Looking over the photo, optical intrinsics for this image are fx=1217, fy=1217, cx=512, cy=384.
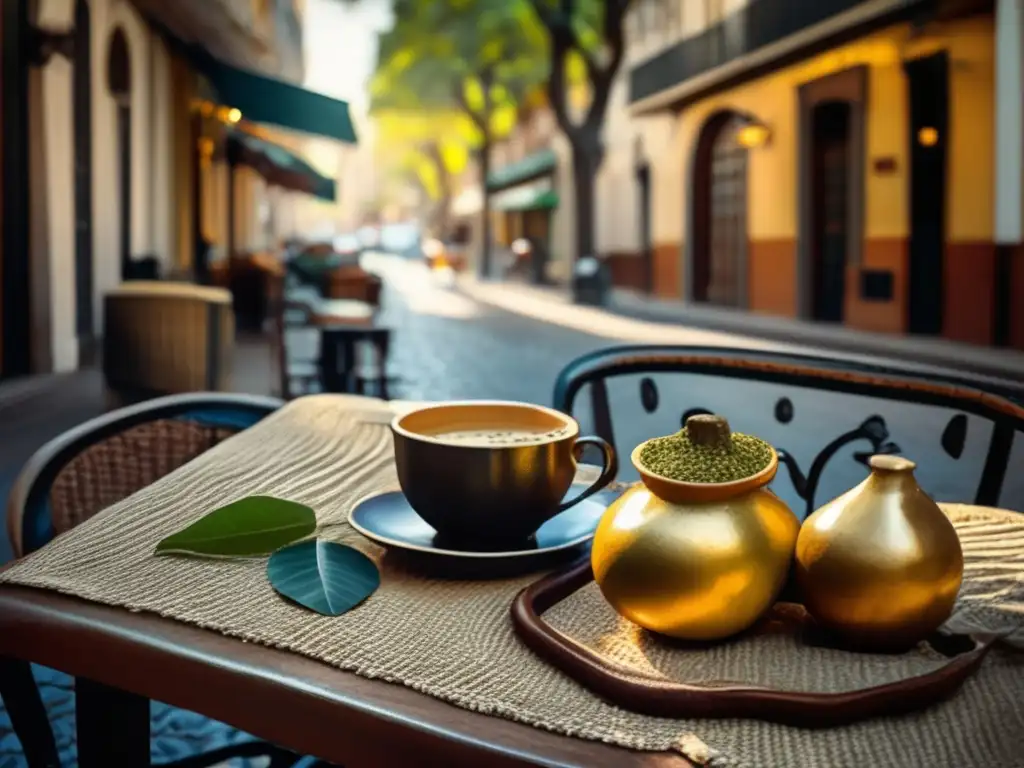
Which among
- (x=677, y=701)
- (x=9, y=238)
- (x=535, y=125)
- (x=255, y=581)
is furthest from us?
(x=535, y=125)

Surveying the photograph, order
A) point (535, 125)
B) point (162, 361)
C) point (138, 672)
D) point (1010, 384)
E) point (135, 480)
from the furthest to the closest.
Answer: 1. point (535, 125)
2. point (162, 361)
3. point (135, 480)
4. point (1010, 384)
5. point (138, 672)

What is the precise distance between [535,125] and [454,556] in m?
43.5

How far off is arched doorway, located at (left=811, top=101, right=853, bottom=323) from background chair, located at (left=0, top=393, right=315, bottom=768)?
1671 cm

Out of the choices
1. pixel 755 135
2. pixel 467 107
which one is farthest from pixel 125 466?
pixel 467 107

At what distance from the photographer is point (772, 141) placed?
771 inches

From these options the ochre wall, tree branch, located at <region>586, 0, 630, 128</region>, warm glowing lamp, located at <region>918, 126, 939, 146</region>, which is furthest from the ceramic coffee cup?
tree branch, located at <region>586, 0, 630, 128</region>

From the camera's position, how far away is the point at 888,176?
15.9 m

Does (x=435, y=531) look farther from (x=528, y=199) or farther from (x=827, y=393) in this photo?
(x=528, y=199)

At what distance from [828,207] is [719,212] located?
4.09 metres

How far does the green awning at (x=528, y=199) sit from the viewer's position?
3703cm

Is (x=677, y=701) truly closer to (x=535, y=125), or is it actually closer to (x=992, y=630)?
(x=992, y=630)

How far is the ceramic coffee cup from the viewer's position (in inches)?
47.0

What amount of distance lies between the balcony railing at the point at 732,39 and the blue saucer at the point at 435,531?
14.2 m

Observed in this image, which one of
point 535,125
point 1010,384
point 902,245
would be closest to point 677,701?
point 1010,384
